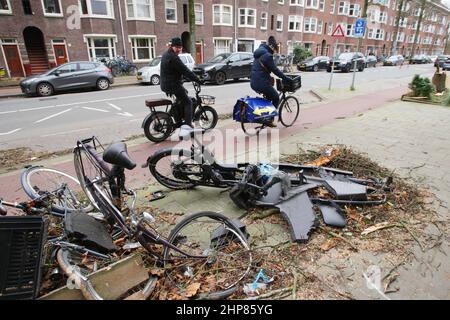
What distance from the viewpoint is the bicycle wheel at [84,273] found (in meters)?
2.06

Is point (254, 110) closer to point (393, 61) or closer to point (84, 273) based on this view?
point (84, 273)

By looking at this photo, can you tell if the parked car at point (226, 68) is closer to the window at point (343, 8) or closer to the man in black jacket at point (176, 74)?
the man in black jacket at point (176, 74)

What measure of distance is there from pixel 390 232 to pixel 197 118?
15.9 ft

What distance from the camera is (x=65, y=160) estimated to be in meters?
5.48

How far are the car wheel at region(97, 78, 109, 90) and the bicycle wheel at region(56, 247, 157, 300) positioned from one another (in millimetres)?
15028

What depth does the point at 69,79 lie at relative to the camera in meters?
14.5

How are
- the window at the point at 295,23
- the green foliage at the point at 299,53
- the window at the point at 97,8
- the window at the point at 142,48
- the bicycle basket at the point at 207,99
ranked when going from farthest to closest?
the window at the point at 295,23 → the green foliage at the point at 299,53 → the window at the point at 142,48 → the window at the point at 97,8 → the bicycle basket at the point at 207,99

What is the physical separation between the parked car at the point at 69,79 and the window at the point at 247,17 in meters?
19.5

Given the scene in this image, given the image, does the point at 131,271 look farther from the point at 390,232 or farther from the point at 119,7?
the point at 119,7

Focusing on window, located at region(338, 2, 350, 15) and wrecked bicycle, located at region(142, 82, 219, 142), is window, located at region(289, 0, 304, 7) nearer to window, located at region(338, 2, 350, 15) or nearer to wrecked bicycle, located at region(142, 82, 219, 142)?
window, located at region(338, 2, 350, 15)

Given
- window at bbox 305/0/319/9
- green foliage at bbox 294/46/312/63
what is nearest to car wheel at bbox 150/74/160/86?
green foliage at bbox 294/46/312/63

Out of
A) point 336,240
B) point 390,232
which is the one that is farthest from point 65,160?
point 390,232

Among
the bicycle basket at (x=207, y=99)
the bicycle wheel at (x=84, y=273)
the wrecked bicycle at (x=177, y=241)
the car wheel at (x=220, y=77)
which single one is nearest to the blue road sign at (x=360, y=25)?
the car wheel at (x=220, y=77)

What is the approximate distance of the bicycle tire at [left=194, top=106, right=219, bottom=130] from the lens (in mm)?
6984
